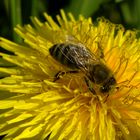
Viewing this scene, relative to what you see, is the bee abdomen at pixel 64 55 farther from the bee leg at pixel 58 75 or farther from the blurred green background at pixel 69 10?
the blurred green background at pixel 69 10

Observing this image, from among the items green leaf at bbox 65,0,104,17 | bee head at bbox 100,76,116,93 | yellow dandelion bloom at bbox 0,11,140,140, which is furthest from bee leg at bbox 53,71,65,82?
green leaf at bbox 65,0,104,17

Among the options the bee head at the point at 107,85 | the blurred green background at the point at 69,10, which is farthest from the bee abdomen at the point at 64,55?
the blurred green background at the point at 69,10

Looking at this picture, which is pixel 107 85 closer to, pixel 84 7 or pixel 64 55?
pixel 64 55

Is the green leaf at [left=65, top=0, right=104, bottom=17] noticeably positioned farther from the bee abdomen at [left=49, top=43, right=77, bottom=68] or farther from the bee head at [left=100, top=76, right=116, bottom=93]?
the bee head at [left=100, top=76, right=116, bottom=93]

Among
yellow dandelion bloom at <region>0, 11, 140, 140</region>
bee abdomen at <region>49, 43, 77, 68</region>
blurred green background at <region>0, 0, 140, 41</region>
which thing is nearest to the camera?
A: yellow dandelion bloom at <region>0, 11, 140, 140</region>

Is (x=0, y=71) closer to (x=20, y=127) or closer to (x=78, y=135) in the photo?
(x=20, y=127)

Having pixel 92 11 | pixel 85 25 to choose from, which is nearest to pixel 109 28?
pixel 85 25
